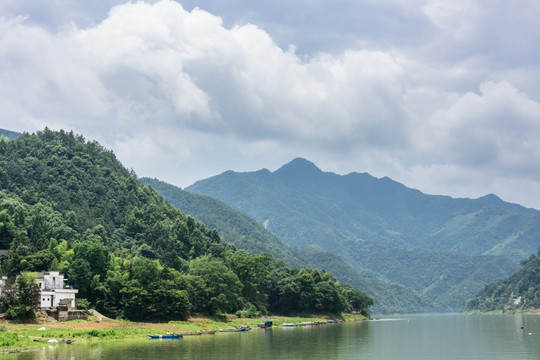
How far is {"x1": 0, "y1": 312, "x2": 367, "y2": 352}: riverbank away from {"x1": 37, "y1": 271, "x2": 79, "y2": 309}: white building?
14.4 ft

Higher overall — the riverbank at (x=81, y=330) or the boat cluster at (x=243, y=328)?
the riverbank at (x=81, y=330)

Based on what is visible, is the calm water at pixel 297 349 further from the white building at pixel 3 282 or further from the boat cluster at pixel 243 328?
the white building at pixel 3 282

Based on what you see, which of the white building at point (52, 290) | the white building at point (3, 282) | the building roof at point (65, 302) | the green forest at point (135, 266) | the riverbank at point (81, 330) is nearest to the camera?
the riverbank at point (81, 330)

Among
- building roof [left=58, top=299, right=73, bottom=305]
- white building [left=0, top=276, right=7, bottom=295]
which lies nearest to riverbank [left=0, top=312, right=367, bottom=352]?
building roof [left=58, top=299, right=73, bottom=305]

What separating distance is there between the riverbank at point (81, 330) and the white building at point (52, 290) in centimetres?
438

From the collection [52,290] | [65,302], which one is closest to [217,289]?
[65,302]

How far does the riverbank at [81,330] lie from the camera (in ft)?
252

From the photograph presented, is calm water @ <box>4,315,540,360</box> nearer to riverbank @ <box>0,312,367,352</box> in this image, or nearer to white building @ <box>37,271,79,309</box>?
riverbank @ <box>0,312,367,352</box>

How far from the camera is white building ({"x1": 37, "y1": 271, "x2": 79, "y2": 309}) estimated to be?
97250 mm

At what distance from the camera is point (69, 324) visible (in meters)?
93.2

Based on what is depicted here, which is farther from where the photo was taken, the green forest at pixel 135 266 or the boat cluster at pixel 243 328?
the green forest at pixel 135 266

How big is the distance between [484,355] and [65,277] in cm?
7530

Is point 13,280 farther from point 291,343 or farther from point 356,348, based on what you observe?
point 356,348

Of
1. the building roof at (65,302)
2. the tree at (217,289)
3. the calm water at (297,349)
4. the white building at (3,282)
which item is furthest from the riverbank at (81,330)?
the white building at (3,282)
